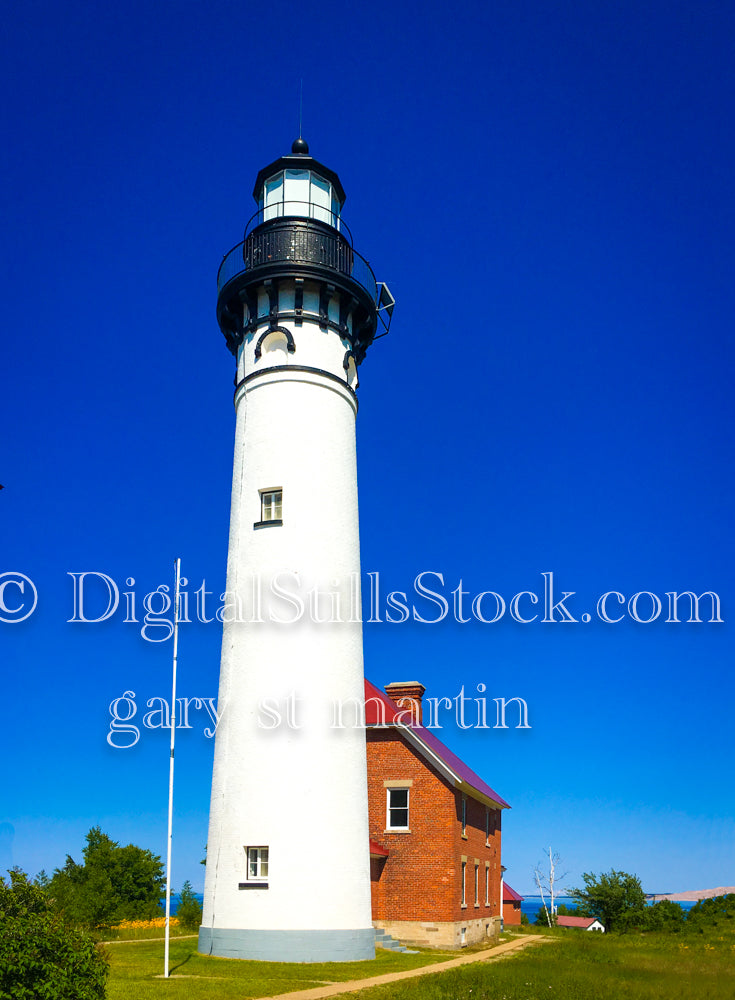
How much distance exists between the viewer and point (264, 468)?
21734mm

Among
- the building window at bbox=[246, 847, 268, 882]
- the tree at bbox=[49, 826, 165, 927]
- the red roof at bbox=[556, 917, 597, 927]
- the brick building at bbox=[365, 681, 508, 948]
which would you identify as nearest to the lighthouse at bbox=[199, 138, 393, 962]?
the building window at bbox=[246, 847, 268, 882]

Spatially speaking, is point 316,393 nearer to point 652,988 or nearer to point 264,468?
point 264,468

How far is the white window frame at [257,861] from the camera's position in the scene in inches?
748

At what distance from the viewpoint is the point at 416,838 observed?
26.6 meters

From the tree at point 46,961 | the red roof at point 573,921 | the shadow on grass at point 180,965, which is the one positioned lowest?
the red roof at point 573,921

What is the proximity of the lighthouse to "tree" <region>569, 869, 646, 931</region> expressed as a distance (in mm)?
28815

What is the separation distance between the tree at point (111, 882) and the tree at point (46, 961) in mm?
27806

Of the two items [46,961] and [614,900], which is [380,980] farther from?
[614,900]

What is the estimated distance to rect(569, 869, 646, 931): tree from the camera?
4359cm

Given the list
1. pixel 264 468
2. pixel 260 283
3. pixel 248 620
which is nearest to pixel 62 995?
pixel 248 620

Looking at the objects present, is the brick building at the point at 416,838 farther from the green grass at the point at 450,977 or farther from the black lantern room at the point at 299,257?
the black lantern room at the point at 299,257

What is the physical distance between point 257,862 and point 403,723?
9349 mm

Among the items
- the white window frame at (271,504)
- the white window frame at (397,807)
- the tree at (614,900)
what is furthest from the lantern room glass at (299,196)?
the tree at (614,900)

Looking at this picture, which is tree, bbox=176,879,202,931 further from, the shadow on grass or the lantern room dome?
the lantern room dome
